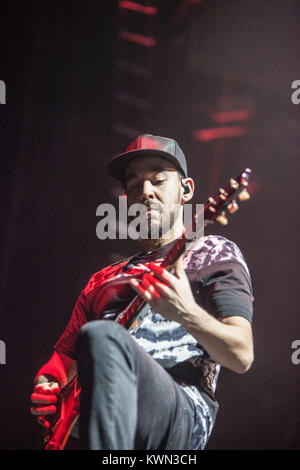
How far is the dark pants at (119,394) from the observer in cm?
93

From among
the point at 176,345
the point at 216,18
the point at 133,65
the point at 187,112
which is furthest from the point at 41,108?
the point at 176,345

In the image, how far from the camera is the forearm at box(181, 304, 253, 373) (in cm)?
117

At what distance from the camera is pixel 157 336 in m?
1.44

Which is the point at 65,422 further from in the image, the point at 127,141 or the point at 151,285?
the point at 127,141

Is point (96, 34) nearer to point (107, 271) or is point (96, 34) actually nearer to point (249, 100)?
point (249, 100)

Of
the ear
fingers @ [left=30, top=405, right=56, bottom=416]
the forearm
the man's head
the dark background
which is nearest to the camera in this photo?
the forearm

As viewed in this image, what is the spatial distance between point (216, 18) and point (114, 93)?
747 mm

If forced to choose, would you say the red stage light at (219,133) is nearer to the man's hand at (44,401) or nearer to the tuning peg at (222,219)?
the tuning peg at (222,219)

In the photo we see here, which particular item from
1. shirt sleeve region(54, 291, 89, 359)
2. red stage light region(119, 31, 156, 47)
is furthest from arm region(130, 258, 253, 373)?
red stage light region(119, 31, 156, 47)

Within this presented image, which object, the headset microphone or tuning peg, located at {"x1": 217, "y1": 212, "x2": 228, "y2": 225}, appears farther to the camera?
the headset microphone

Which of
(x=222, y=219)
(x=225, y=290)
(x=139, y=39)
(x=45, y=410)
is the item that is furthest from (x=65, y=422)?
(x=139, y=39)

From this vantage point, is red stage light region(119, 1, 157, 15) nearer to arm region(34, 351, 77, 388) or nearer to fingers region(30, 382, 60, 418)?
arm region(34, 351, 77, 388)

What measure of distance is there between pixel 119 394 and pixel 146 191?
102 centimetres

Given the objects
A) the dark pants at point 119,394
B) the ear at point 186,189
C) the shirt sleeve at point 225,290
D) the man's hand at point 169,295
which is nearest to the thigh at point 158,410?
the dark pants at point 119,394
